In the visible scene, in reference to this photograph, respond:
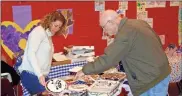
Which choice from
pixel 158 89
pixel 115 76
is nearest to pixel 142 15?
pixel 115 76

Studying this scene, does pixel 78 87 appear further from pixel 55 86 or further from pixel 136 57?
pixel 136 57

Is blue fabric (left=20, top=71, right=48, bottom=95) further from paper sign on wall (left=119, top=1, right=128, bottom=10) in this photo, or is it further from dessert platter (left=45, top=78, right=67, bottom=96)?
paper sign on wall (left=119, top=1, right=128, bottom=10)

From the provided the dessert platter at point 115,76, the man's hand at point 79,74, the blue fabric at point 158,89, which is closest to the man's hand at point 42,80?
the man's hand at point 79,74

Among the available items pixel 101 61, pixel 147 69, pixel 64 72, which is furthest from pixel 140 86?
pixel 64 72

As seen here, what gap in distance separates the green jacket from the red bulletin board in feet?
5.16

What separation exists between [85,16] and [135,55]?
6.01ft

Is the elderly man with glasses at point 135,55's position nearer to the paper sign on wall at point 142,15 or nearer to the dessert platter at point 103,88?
the dessert platter at point 103,88

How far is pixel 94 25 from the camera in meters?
4.28

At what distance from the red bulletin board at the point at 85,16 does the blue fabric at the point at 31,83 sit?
0.96m

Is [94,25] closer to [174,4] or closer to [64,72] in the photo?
[64,72]

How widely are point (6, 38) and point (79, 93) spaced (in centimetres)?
152

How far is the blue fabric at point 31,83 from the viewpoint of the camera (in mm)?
2896

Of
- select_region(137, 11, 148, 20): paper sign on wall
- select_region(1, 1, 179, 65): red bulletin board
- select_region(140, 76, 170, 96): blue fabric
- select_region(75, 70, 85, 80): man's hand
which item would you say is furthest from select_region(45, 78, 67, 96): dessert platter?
select_region(137, 11, 148, 20): paper sign on wall

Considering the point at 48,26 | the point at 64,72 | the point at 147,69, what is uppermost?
the point at 48,26
